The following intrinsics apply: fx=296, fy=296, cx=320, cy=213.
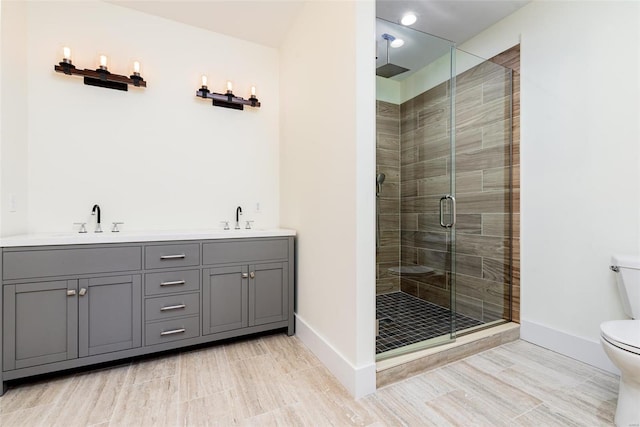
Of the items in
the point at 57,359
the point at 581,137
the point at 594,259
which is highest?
the point at 581,137

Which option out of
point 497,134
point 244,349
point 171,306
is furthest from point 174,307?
point 497,134

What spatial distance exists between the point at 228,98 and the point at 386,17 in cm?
150

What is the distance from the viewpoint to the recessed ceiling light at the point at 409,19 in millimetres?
2416

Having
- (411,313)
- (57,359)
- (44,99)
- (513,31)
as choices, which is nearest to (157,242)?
(57,359)

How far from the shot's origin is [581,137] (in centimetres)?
195

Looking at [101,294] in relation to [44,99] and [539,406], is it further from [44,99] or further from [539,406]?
[539,406]

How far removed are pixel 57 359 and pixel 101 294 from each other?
1.33ft

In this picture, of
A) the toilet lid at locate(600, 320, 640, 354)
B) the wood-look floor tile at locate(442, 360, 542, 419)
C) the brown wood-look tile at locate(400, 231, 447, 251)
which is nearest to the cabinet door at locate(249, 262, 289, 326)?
the wood-look floor tile at locate(442, 360, 542, 419)

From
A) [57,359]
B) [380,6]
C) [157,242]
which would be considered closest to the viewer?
[57,359]

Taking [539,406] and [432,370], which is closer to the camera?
[539,406]

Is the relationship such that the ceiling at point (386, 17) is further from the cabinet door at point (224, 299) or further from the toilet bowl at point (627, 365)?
the toilet bowl at point (627, 365)

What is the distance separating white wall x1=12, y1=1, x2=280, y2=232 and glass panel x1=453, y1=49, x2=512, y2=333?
1736 mm

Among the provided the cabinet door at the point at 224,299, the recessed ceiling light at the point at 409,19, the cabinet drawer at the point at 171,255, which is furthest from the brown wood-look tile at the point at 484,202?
the cabinet drawer at the point at 171,255

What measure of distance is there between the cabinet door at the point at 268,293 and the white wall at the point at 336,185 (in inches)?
5.3
